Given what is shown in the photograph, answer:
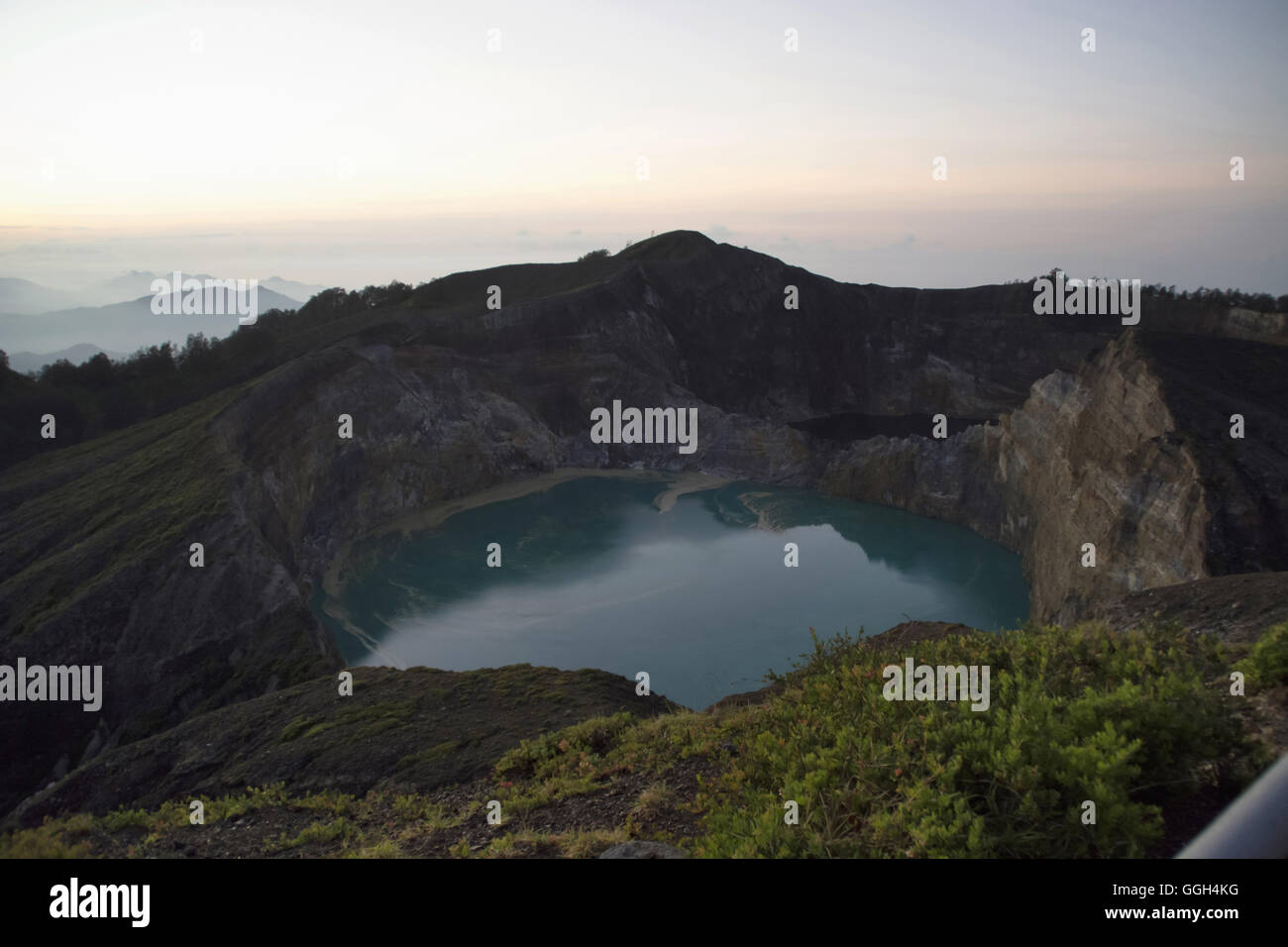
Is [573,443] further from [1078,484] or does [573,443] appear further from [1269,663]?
[1269,663]

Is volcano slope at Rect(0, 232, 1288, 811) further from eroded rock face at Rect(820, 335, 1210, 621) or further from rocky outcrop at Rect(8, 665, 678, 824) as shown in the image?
rocky outcrop at Rect(8, 665, 678, 824)

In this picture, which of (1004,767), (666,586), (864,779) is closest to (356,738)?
(864,779)

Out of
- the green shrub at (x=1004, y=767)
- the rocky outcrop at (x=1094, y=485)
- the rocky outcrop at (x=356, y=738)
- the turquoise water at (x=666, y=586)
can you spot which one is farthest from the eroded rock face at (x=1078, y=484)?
the green shrub at (x=1004, y=767)

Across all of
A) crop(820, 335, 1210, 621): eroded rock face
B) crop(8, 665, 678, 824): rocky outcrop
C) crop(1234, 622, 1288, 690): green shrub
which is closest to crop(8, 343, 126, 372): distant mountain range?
crop(8, 665, 678, 824): rocky outcrop

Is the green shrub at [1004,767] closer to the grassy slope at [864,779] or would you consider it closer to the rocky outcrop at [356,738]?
the grassy slope at [864,779]
